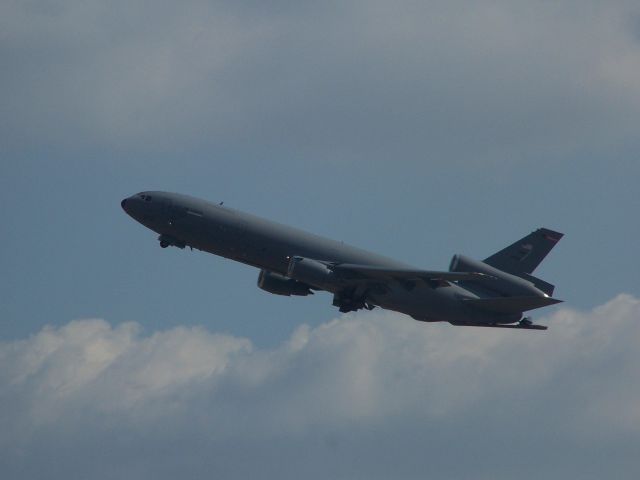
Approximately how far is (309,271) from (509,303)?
1336cm

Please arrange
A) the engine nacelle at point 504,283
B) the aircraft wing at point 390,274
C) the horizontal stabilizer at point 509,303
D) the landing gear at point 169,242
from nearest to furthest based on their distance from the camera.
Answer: the aircraft wing at point 390,274
the landing gear at point 169,242
the horizontal stabilizer at point 509,303
the engine nacelle at point 504,283

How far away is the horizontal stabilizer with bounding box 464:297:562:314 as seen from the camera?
91.6 meters

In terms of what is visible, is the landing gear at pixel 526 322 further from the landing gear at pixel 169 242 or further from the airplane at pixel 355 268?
the landing gear at pixel 169 242

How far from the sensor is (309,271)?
88.9 m

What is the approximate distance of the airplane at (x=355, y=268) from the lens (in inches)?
3509

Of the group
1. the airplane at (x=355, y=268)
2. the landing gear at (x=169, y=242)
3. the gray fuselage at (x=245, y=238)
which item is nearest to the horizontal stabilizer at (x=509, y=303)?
the airplane at (x=355, y=268)

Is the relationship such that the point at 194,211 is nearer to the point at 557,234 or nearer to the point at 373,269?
the point at 373,269

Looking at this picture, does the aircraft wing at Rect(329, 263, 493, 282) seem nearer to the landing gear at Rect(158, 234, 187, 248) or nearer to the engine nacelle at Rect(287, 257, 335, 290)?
the engine nacelle at Rect(287, 257, 335, 290)

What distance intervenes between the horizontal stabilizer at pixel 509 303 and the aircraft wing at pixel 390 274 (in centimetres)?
275

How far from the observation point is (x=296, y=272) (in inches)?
3494

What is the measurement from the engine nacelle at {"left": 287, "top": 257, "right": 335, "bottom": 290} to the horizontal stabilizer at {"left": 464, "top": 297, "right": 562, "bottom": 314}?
33.5 ft

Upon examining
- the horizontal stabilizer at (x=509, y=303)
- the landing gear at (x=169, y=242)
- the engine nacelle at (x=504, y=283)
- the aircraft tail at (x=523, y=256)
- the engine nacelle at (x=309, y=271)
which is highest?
the aircraft tail at (x=523, y=256)

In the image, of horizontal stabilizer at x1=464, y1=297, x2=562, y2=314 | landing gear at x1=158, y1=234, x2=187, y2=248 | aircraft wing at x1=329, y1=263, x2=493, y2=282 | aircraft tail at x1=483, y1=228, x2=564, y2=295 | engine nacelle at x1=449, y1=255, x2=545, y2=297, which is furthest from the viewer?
aircraft tail at x1=483, y1=228, x2=564, y2=295

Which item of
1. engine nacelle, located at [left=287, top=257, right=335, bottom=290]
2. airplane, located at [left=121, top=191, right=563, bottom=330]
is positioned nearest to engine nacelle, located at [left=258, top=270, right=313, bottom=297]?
airplane, located at [left=121, top=191, right=563, bottom=330]
